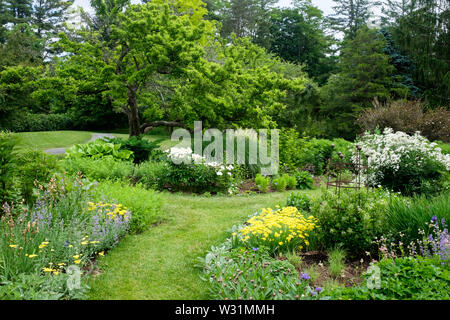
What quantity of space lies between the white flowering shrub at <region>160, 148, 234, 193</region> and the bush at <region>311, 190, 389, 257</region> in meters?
3.62

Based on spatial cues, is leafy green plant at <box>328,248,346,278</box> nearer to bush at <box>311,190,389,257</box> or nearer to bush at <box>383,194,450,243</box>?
bush at <box>311,190,389,257</box>

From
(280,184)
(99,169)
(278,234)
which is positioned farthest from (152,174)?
(278,234)

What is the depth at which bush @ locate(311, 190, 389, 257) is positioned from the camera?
348cm

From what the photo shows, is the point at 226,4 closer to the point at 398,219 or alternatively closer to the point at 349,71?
the point at 349,71

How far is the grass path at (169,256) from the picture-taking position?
9.89 ft

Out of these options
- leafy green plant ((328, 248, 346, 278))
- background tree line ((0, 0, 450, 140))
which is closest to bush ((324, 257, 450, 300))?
leafy green plant ((328, 248, 346, 278))

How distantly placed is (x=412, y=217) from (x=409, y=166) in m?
3.53

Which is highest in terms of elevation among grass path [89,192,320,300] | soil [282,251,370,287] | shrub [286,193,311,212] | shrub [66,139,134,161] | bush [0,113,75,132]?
bush [0,113,75,132]

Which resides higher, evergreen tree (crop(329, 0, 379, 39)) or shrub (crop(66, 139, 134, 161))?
evergreen tree (crop(329, 0, 379, 39))

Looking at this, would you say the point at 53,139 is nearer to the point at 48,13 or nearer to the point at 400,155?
the point at 400,155

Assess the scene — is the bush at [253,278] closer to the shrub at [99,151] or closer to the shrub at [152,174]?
the shrub at [152,174]

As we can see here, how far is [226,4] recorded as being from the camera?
3014 centimetres

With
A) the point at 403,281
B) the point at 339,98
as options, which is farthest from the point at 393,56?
the point at 403,281

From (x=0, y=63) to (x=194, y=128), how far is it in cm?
1095
